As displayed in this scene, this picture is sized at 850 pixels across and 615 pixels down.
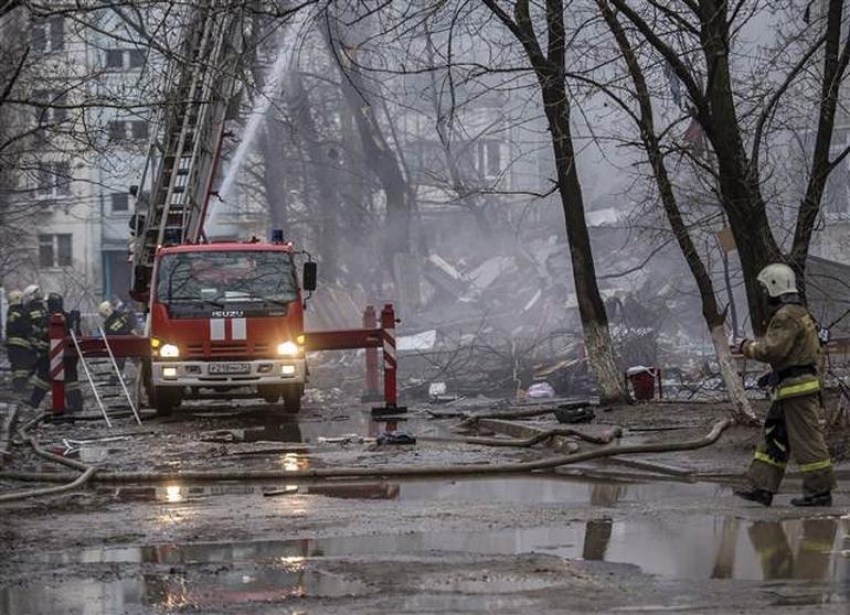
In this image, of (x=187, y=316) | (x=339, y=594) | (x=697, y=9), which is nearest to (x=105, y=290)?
(x=187, y=316)

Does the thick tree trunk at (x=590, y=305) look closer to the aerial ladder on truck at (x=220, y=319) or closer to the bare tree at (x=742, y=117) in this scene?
the aerial ladder on truck at (x=220, y=319)

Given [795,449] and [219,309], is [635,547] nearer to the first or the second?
[795,449]

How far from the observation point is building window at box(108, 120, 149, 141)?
13.2m

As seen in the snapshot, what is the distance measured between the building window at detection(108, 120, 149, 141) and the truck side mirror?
8.58 ft

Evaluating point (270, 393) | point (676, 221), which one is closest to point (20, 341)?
point (270, 393)

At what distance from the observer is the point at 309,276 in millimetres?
17984

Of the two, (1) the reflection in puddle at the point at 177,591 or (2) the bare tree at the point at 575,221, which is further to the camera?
(2) the bare tree at the point at 575,221

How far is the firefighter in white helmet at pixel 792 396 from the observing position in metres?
9.18

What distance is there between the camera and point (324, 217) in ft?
138

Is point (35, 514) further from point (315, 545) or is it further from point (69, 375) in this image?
point (69, 375)

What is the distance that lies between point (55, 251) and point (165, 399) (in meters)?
46.4

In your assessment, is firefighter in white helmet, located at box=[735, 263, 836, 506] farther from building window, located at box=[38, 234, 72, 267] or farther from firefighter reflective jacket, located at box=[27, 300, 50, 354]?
building window, located at box=[38, 234, 72, 267]

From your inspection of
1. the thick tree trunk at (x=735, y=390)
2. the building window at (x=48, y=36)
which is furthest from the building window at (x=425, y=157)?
the thick tree trunk at (x=735, y=390)

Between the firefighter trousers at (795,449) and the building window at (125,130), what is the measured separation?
21.2 ft
